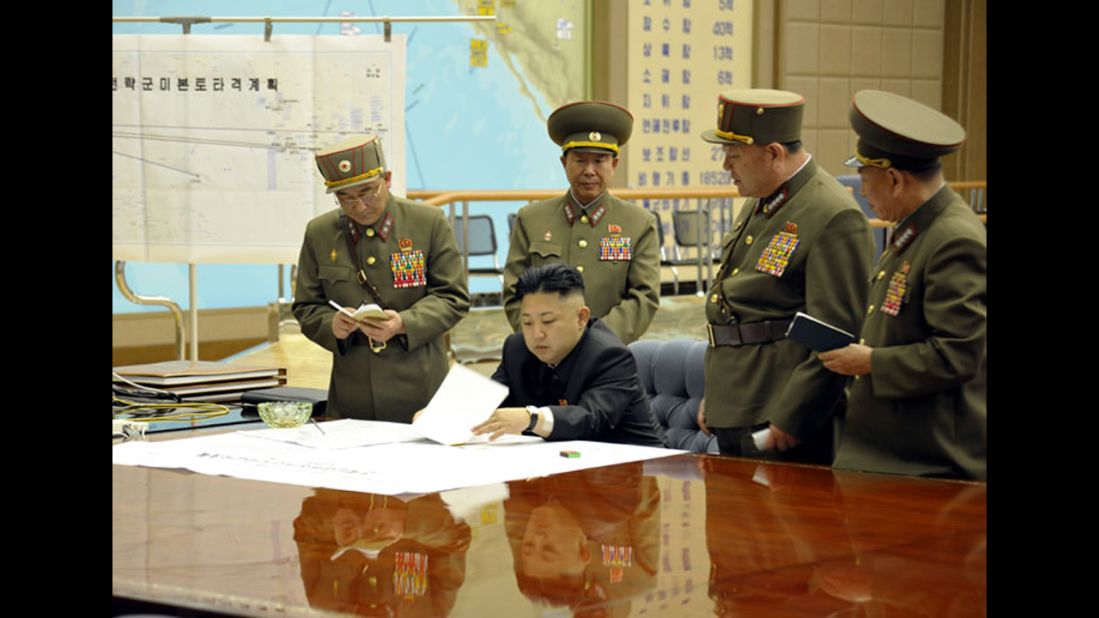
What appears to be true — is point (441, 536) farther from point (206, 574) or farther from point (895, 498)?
point (895, 498)

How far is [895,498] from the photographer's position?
2.20m

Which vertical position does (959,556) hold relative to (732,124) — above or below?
below

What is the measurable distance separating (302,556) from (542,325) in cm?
145

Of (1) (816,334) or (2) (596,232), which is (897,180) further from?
(2) (596,232)

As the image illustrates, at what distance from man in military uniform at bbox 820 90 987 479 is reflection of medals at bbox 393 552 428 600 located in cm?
131

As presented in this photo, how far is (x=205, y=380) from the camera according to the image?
3.65 meters

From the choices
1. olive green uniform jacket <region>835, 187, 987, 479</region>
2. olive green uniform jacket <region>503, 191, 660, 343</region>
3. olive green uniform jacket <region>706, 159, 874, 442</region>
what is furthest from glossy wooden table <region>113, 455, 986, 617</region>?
olive green uniform jacket <region>503, 191, 660, 343</region>

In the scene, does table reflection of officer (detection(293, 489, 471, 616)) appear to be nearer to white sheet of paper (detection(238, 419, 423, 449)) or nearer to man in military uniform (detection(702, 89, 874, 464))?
white sheet of paper (detection(238, 419, 423, 449))

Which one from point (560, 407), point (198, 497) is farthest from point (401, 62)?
point (198, 497)

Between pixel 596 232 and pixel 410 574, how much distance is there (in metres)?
2.66

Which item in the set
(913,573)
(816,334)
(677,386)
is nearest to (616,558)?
(913,573)

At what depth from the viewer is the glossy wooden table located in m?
1.50

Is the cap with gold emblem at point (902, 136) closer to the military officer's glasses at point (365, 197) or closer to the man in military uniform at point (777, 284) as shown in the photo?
the man in military uniform at point (777, 284)
